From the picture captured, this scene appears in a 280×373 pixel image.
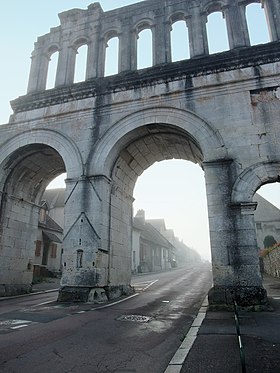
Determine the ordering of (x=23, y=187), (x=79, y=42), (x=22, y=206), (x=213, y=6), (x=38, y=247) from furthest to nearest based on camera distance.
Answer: (x=38, y=247) → (x=79, y=42) → (x=23, y=187) → (x=22, y=206) → (x=213, y=6)

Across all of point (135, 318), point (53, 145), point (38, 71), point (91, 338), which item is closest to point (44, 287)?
point (53, 145)

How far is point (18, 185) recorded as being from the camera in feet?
42.2

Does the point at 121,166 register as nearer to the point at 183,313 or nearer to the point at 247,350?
the point at 183,313

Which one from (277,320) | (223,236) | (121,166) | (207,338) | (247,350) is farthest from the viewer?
(121,166)

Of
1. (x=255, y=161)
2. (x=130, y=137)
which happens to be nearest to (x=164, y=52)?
(x=130, y=137)

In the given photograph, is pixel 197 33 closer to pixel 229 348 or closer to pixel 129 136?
pixel 129 136

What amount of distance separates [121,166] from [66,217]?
3145 mm

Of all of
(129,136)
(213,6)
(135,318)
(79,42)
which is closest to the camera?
(135,318)

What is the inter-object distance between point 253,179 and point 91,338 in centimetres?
647

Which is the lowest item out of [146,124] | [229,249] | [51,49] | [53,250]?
[229,249]

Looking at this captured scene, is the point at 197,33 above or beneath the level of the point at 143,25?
beneath

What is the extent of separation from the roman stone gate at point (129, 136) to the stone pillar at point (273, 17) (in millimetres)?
45

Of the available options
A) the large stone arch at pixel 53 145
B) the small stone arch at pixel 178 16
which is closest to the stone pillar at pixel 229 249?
the large stone arch at pixel 53 145

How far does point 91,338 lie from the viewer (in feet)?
16.0
